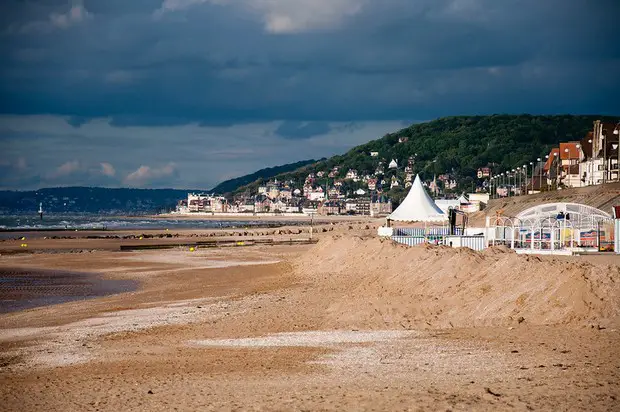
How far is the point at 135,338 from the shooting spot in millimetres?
16594

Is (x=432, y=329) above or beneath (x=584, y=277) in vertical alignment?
beneath

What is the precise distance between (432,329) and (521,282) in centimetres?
304

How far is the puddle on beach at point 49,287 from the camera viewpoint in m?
25.8

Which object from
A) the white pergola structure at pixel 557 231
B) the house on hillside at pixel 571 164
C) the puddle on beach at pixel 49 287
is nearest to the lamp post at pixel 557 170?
the house on hillside at pixel 571 164

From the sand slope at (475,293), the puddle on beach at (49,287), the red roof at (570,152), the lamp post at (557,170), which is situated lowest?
the puddle on beach at (49,287)

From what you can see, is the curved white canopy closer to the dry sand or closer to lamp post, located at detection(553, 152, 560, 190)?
the dry sand

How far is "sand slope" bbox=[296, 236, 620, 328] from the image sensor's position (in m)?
15.9

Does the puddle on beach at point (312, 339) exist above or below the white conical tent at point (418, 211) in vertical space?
below

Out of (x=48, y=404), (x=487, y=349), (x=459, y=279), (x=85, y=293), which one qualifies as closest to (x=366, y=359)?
(x=487, y=349)

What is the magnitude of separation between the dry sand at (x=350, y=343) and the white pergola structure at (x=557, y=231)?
625 cm

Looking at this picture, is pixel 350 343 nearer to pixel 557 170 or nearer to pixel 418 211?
pixel 418 211

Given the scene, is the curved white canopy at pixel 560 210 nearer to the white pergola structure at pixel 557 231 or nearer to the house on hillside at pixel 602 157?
the white pergola structure at pixel 557 231

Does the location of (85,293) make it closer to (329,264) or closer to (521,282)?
(329,264)

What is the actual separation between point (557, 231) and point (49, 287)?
21967 mm
